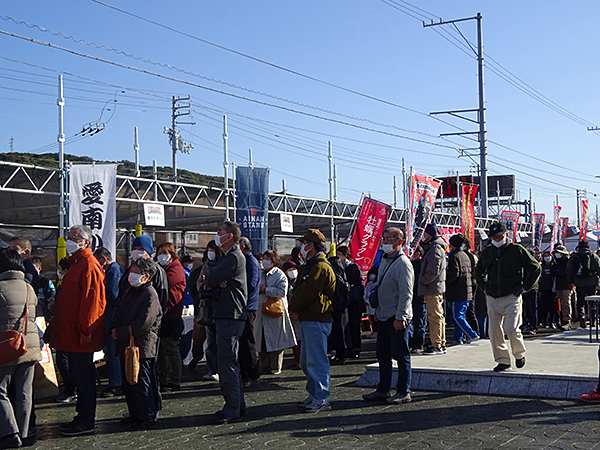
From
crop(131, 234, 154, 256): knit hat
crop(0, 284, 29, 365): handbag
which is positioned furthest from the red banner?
crop(0, 284, 29, 365): handbag

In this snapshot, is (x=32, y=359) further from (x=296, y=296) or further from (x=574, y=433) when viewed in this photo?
(x=574, y=433)

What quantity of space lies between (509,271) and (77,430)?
189 inches

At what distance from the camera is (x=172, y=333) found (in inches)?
323

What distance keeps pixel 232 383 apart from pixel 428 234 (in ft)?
15.0

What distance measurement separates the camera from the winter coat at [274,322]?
9336mm

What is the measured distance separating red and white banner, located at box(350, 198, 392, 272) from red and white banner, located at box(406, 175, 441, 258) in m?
1.19

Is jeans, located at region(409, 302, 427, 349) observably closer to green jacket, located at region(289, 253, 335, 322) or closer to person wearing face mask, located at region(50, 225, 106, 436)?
green jacket, located at region(289, 253, 335, 322)

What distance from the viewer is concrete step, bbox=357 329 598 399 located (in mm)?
7172

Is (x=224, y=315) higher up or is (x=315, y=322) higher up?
(x=224, y=315)

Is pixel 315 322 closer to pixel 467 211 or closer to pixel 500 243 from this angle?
pixel 500 243

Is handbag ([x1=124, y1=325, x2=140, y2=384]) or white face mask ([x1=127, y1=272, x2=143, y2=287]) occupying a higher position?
white face mask ([x1=127, y1=272, x2=143, y2=287])

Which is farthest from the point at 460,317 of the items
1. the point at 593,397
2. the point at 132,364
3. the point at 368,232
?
the point at 132,364

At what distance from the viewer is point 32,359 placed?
5.87 metres

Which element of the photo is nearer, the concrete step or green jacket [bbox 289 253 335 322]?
green jacket [bbox 289 253 335 322]
